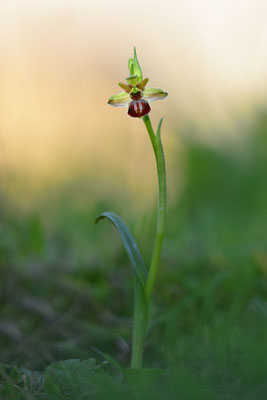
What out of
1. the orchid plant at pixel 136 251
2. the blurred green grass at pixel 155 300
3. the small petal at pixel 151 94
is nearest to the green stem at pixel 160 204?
the orchid plant at pixel 136 251

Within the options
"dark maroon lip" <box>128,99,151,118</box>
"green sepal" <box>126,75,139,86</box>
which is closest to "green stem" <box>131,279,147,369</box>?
"dark maroon lip" <box>128,99,151,118</box>

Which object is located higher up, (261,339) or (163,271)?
(261,339)

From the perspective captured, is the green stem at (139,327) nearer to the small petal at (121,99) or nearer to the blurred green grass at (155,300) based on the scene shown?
the blurred green grass at (155,300)

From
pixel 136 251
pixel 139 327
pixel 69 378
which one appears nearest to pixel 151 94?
pixel 136 251

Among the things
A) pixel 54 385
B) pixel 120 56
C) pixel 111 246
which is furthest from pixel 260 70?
pixel 54 385

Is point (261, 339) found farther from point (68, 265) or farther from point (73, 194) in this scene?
point (73, 194)

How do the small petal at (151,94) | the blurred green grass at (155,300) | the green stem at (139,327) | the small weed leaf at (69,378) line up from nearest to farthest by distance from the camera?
the small weed leaf at (69,378), the blurred green grass at (155,300), the green stem at (139,327), the small petal at (151,94)
